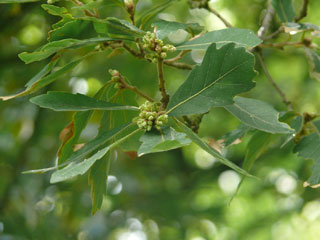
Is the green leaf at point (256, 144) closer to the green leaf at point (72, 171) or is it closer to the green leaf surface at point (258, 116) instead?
the green leaf surface at point (258, 116)

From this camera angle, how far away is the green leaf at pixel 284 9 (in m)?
A: 1.34

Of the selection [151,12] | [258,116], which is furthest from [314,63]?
[151,12]

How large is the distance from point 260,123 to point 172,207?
191 centimetres

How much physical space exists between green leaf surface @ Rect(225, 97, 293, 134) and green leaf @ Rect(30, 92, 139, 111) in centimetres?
26

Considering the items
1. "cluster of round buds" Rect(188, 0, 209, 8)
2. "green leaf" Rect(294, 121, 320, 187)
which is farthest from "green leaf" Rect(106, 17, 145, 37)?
"cluster of round buds" Rect(188, 0, 209, 8)

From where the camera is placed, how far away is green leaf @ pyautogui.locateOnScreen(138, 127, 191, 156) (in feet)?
2.46

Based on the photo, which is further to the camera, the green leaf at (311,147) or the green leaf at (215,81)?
the green leaf at (311,147)

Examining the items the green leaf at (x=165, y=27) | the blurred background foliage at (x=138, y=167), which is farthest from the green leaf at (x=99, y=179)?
the blurred background foliage at (x=138, y=167)

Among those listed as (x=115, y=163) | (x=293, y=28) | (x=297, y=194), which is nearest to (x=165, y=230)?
(x=115, y=163)

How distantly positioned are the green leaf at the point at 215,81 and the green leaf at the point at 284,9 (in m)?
0.56

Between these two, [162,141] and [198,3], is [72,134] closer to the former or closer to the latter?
[162,141]

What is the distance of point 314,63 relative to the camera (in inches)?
51.1

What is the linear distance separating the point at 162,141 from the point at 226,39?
0.26 metres

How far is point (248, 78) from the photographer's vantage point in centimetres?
86
